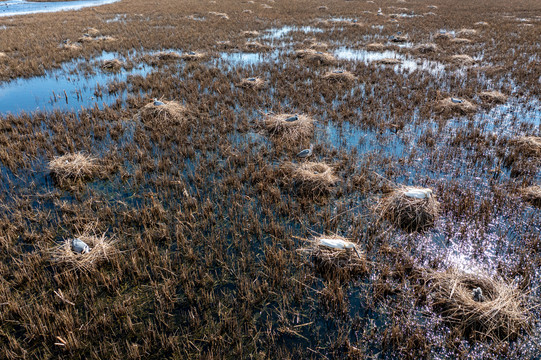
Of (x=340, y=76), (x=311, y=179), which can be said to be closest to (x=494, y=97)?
(x=340, y=76)

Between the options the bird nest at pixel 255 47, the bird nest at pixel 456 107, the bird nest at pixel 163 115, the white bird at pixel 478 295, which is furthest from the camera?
the bird nest at pixel 255 47

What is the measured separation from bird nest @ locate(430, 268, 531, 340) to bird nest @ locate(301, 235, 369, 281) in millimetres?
1007

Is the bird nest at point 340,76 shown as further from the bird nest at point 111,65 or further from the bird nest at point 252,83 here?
the bird nest at point 111,65

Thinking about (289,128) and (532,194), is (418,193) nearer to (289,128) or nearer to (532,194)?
(532,194)

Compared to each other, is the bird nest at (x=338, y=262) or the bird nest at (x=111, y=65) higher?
the bird nest at (x=111, y=65)

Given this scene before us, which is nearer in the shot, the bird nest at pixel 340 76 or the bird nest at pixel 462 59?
the bird nest at pixel 340 76

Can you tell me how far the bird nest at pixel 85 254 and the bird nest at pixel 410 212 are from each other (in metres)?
4.83

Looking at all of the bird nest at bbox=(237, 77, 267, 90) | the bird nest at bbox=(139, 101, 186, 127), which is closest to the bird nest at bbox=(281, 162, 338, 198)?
the bird nest at bbox=(139, 101, 186, 127)

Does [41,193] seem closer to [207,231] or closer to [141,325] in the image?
[207,231]

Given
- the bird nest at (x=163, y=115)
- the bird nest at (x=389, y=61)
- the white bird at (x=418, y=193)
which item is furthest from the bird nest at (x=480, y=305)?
the bird nest at (x=389, y=61)

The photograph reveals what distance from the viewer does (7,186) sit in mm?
6109

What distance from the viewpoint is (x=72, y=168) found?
20.7 ft

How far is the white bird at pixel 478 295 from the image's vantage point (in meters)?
3.63

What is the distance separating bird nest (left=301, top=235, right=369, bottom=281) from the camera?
421 cm
